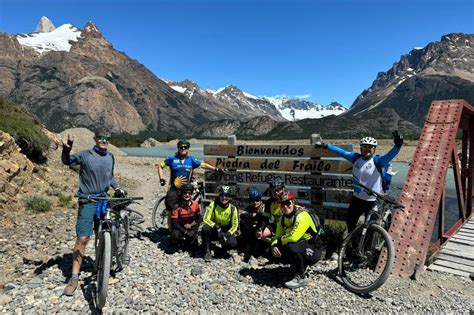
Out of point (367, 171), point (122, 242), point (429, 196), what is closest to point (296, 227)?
point (367, 171)

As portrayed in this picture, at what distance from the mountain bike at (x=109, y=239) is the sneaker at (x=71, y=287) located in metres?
0.38

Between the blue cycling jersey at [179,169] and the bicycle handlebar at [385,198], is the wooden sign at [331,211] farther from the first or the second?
the blue cycling jersey at [179,169]

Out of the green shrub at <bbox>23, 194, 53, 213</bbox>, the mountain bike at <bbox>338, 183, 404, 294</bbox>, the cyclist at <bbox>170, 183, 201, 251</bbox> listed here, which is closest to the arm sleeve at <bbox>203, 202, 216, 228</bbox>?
the cyclist at <bbox>170, 183, 201, 251</bbox>

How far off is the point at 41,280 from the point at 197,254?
3.10m

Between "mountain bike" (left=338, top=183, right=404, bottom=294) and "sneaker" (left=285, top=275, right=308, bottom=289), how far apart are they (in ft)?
2.46

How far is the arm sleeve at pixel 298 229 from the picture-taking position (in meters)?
6.60

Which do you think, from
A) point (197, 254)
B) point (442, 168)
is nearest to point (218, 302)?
point (197, 254)

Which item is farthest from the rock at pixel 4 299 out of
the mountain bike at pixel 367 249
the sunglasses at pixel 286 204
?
the mountain bike at pixel 367 249

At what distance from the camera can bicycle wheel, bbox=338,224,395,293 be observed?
21.7 ft

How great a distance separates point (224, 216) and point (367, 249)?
2.97 meters

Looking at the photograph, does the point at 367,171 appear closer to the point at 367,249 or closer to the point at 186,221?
the point at 367,249

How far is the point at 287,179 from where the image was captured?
30.9 feet

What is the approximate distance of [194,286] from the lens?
668 centimetres

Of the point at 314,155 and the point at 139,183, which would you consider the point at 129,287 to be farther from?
the point at 139,183
